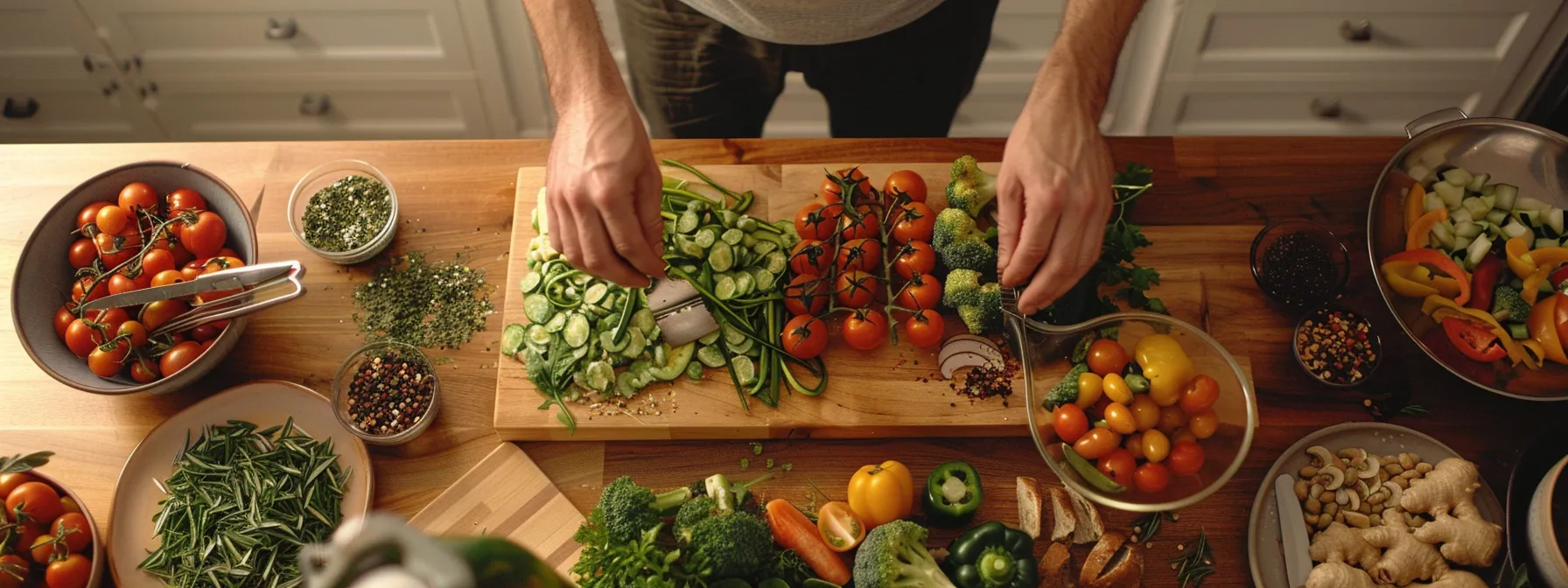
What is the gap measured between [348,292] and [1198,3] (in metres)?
2.71

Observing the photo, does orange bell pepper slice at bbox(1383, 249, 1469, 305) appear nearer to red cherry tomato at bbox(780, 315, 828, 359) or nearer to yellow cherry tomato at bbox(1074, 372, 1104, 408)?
yellow cherry tomato at bbox(1074, 372, 1104, 408)

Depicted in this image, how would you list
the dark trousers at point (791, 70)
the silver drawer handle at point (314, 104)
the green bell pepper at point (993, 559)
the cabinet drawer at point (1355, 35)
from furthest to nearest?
the silver drawer handle at point (314, 104), the cabinet drawer at point (1355, 35), the dark trousers at point (791, 70), the green bell pepper at point (993, 559)

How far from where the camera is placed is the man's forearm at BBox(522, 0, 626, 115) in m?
1.56

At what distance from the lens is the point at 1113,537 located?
1.70 meters

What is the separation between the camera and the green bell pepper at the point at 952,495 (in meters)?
1.69

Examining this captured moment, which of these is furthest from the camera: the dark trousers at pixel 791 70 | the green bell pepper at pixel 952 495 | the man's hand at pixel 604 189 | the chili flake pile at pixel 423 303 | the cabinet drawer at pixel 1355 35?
the cabinet drawer at pixel 1355 35

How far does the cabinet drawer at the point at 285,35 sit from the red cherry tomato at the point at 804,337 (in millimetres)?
1982

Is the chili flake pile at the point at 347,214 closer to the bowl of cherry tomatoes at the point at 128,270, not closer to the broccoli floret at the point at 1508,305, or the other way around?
the bowl of cherry tomatoes at the point at 128,270

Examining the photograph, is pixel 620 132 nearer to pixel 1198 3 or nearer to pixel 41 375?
pixel 41 375

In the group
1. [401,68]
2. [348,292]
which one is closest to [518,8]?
[401,68]

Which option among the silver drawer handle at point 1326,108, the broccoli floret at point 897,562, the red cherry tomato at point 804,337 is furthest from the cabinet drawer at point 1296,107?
the broccoli floret at point 897,562

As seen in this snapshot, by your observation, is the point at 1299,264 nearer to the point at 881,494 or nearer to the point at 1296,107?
the point at 881,494

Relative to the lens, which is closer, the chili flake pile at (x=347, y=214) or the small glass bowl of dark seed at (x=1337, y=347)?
the small glass bowl of dark seed at (x=1337, y=347)

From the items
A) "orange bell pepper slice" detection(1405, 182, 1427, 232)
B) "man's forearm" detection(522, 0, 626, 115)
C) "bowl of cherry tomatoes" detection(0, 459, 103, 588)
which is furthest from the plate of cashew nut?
"bowl of cherry tomatoes" detection(0, 459, 103, 588)
